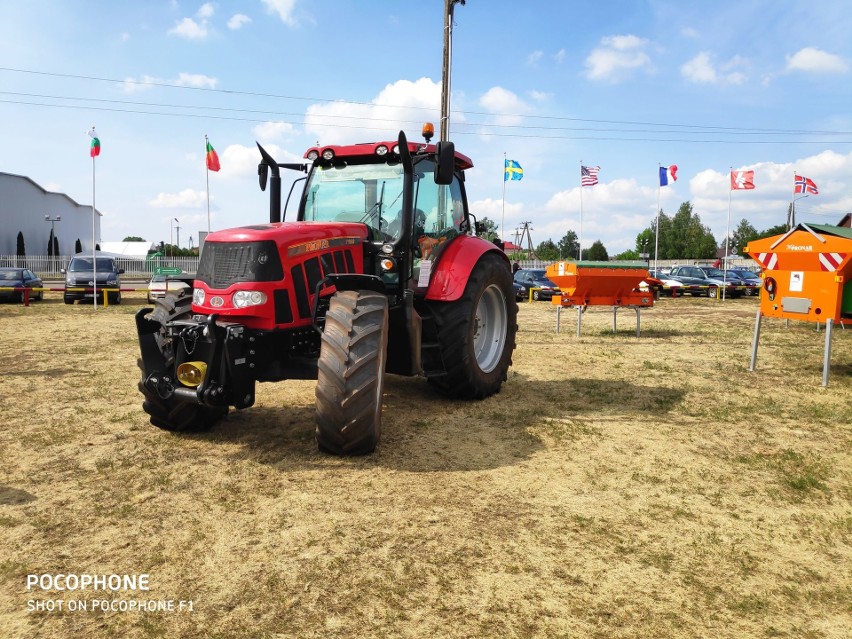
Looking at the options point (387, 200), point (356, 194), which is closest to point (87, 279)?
point (356, 194)

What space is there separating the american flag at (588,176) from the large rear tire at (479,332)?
22726 mm

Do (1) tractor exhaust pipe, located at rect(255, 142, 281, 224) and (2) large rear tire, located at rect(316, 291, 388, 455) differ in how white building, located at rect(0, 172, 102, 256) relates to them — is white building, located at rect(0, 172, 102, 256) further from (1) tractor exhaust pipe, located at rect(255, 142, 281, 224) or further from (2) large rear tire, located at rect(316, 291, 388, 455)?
(2) large rear tire, located at rect(316, 291, 388, 455)

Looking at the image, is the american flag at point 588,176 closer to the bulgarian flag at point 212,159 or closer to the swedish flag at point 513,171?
the swedish flag at point 513,171

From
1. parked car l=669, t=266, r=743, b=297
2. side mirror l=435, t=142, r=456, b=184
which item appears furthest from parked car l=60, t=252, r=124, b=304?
parked car l=669, t=266, r=743, b=297

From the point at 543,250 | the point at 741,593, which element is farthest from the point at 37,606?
the point at 543,250

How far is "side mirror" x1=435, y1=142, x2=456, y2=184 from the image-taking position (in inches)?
207

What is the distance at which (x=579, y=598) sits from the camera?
2.81 metres

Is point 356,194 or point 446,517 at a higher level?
point 356,194

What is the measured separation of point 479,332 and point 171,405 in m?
3.41

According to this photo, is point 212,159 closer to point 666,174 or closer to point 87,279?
point 87,279

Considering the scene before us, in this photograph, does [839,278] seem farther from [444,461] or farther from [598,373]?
[444,461]

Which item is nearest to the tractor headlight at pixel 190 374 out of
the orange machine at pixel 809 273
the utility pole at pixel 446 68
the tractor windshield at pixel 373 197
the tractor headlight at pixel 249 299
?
the tractor headlight at pixel 249 299

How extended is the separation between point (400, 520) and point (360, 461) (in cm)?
102

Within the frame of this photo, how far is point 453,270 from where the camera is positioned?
6.06 m
